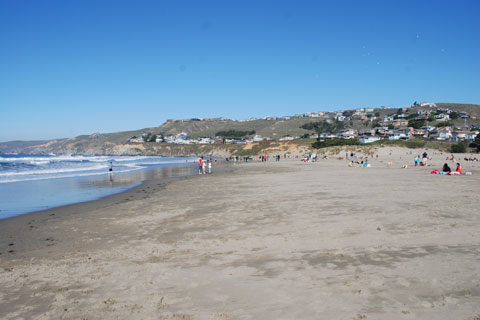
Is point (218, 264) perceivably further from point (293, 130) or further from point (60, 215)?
point (293, 130)

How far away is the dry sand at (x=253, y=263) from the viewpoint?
13.2ft

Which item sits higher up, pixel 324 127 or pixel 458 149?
pixel 324 127

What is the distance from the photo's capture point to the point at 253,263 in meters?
5.64

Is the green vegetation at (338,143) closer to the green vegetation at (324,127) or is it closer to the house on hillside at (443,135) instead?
the house on hillside at (443,135)

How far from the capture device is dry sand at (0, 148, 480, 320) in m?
4.02

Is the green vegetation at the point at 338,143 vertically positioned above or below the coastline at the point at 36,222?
above

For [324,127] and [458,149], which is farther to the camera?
[324,127]

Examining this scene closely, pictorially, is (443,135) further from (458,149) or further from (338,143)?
(458,149)

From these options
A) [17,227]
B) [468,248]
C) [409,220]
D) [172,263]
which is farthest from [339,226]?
[17,227]

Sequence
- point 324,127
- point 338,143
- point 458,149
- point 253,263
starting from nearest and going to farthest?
point 253,263, point 458,149, point 338,143, point 324,127

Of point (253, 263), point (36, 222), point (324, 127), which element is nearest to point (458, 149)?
point (253, 263)

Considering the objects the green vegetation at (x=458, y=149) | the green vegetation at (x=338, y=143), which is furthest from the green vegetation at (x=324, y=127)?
the green vegetation at (x=458, y=149)

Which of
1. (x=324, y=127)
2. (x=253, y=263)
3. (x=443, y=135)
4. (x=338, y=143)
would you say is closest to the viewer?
(x=253, y=263)

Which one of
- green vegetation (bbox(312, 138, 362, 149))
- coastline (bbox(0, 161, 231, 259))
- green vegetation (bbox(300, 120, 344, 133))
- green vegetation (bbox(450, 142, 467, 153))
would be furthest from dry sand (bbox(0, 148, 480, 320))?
green vegetation (bbox(300, 120, 344, 133))
